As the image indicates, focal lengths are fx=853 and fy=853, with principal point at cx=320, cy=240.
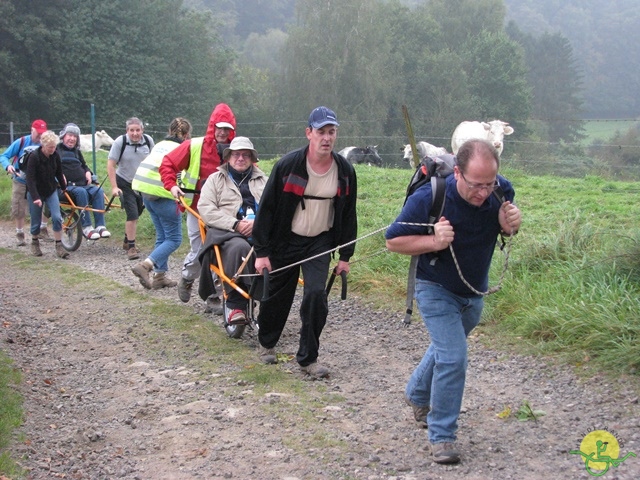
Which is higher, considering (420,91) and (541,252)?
(420,91)

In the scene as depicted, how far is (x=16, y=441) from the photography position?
197 inches

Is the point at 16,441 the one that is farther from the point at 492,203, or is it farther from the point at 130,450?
the point at 492,203

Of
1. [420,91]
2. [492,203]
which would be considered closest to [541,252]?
[492,203]

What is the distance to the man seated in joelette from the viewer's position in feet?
41.9

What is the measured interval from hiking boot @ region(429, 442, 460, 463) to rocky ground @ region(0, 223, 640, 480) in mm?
45

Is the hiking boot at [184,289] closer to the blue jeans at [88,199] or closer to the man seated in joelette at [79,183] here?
the man seated in joelette at [79,183]

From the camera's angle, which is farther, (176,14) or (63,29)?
(176,14)

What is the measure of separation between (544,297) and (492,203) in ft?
10.3

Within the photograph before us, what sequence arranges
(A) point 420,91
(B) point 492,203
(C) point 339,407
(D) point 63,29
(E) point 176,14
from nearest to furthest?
(B) point 492,203 → (C) point 339,407 → (D) point 63,29 → (E) point 176,14 → (A) point 420,91

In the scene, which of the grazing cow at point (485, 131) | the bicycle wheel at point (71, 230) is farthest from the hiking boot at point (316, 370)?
the grazing cow at point (485, 131)

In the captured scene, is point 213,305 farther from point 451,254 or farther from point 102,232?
point 102,232

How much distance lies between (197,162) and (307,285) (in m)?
2.57

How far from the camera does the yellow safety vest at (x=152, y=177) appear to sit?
30.5 ft

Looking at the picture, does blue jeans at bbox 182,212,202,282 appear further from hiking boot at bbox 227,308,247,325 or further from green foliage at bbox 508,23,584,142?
green foliage at bbox 508,23,584,142
